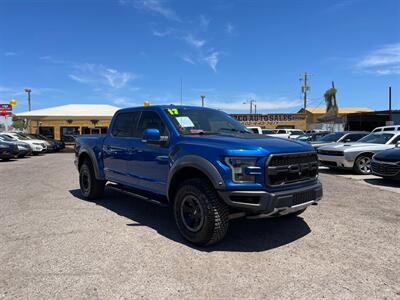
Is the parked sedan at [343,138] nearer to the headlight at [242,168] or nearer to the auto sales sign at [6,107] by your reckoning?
the headlight at [242,168]

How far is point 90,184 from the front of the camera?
24.2 feet

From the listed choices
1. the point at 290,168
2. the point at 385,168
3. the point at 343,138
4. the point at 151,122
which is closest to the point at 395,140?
the point at 343,138

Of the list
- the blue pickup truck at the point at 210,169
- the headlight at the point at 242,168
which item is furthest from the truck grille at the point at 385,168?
the headlight at the point at 242,168

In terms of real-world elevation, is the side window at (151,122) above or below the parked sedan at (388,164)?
above

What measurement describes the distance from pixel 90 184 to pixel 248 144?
4.30m

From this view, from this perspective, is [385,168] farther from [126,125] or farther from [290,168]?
[126,125]

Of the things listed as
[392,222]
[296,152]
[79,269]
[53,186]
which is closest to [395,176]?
[392,222]

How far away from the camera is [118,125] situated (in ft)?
21.9

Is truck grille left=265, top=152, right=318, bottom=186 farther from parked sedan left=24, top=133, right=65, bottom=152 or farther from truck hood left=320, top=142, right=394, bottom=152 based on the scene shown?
parked sedan left=24, top=133, right=65, bottom=152

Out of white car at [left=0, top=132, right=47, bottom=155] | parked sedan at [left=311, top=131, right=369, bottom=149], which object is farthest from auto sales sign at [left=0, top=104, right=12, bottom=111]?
parked sedan at [left=311, top=131, right=369, bottom=149]

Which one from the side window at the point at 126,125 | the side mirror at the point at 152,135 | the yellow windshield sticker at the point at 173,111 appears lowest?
the side mirror at the point at 152,135

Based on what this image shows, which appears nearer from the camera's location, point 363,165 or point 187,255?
point 187,255

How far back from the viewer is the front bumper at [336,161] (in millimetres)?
11977

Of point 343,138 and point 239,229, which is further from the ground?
point 343,138
